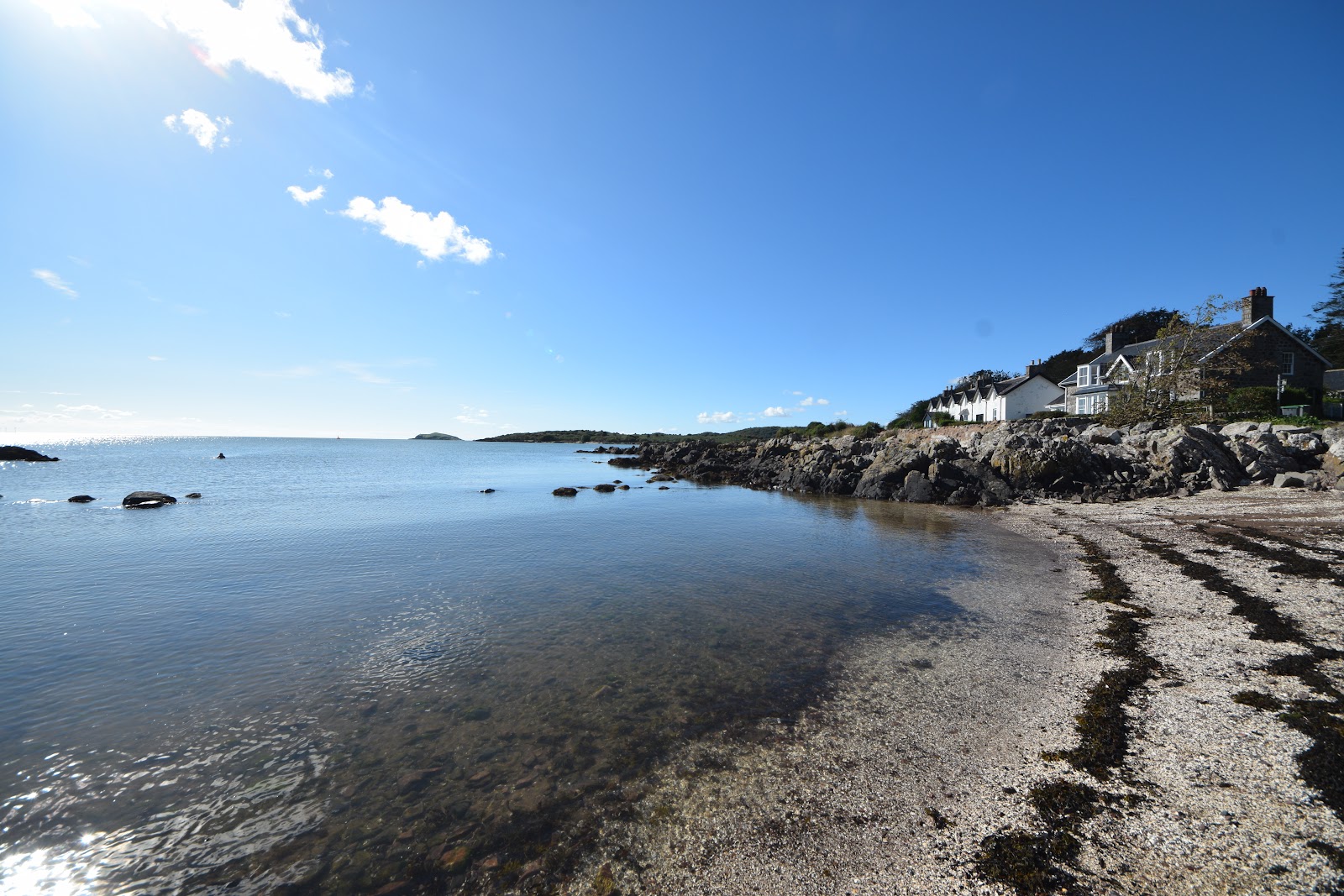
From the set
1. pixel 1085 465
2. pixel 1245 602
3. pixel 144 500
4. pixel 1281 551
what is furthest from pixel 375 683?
pixel 1085 465

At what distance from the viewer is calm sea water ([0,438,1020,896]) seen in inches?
189

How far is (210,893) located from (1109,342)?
243 feet

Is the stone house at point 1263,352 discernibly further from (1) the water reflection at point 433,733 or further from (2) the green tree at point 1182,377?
(1) the water reflection at point 433,733

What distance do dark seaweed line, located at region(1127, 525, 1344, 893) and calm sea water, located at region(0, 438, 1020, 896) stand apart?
15.4ft

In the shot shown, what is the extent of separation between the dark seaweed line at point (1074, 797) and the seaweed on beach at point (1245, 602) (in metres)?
1.78

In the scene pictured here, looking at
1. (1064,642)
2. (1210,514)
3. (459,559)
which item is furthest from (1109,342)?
(459,559)

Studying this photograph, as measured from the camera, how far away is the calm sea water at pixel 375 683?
15.8ft

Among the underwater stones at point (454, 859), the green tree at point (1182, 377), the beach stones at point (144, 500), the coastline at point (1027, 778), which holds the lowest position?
the underwater stones at point (454, 859)

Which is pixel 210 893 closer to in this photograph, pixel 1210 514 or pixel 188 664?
pixel 188 664

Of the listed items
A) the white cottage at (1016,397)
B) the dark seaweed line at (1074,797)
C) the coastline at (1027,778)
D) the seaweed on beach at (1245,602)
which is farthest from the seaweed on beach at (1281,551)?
the white cottage at (1016,397)

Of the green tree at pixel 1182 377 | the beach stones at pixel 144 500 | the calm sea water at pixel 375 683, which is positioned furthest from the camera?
the green tree at pixel 1182 377

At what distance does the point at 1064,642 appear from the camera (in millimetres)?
9023

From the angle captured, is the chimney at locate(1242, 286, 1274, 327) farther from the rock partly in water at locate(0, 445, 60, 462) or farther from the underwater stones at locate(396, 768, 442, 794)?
the rock partly in water at locate(0, 445, 60, 462)

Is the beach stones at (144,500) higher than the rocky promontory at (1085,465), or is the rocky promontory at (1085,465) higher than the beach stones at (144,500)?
the rocky promontory at (1085,465)
